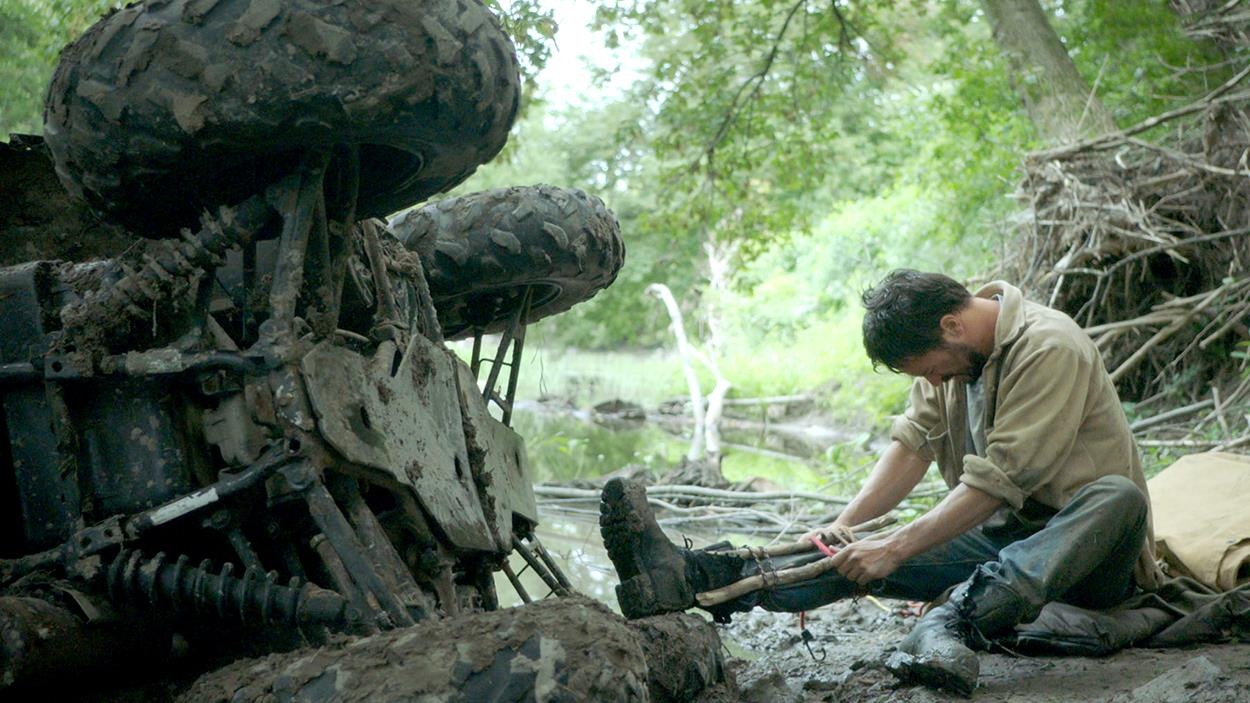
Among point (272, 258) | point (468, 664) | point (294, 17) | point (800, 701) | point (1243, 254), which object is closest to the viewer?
point (468, 664)

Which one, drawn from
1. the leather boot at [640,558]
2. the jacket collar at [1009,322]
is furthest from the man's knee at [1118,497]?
the leather boot at [640,558]

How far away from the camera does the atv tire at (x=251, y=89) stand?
235 cm

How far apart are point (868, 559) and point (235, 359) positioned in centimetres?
188

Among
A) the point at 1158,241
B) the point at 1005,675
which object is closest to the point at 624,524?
the point at 1005,675

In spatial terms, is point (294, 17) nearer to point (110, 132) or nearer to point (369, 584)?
point (110, 132)

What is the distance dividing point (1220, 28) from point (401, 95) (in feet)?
24.9

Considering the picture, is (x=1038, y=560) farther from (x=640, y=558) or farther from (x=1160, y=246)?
(x=1160, y=246)

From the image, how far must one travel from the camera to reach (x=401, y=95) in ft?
8.02

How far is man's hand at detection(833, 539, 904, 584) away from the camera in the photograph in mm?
3418

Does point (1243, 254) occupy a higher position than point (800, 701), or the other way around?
point (1243, 254)

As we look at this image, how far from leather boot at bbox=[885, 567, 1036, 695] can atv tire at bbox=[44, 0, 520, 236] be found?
186 centimetres

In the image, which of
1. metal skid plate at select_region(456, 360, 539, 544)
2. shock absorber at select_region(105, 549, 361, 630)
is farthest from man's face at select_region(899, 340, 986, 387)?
shock absorber at select_region(105, 549, 361, 630)

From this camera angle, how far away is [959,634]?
11.4 ft

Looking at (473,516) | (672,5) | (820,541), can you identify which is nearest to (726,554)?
(820,541)
